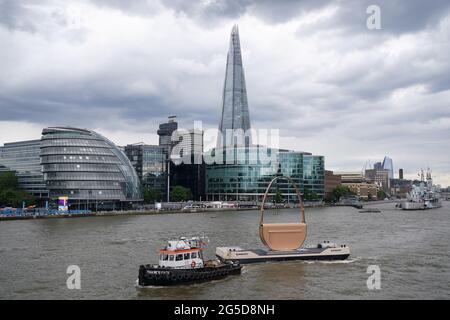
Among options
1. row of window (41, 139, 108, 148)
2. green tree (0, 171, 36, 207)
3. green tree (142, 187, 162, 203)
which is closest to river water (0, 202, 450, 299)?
green tree (0, 171, 36, 207)

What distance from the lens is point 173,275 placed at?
35.4 meters

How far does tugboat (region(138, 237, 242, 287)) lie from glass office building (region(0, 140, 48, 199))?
356 feet

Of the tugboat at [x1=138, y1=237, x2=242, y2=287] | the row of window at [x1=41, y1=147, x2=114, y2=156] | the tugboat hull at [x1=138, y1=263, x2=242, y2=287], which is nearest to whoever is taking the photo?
the tugboat hull at [x1=138, y1=263, x2=242, y2=287]

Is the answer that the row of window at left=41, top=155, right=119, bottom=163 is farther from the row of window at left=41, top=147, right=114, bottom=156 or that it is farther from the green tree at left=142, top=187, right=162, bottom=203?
the green tree at left=142, top=187, right=162, bottom=203

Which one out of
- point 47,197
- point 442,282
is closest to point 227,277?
point 442,282

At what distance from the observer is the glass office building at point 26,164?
140 metres

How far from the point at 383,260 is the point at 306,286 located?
14.9 m

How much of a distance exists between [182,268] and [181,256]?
100 cm

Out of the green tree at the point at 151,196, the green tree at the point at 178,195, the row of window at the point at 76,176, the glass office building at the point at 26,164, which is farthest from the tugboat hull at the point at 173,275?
the green tree at the point at 178,195

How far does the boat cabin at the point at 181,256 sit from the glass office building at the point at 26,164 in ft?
Answer: 356

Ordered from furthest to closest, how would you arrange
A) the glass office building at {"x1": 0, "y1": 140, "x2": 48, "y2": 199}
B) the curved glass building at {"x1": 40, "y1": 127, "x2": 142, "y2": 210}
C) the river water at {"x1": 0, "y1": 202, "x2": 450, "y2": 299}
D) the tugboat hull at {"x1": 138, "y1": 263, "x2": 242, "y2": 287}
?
the glass office building at {"x1": 0, "y1": 140, "x2": 48, "y2": 199}
the curved glass building at {"x1": 40, "y1": 127, "x2": 142, "y2": 210}
the tugboat hull at {"x1": 138, "y1": 263, "x2": 242, "y2": 287}
the river water at {"x1": 0, "y1": 202, "x2": 450, "y2": 299}

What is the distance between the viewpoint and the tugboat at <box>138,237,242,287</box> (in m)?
34.9

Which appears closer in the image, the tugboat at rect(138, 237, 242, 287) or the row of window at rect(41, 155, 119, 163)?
the tugboat at rect(138, 237, 242, 287)

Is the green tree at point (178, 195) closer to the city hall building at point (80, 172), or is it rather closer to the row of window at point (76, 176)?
the city hall building at point (80, 172)
